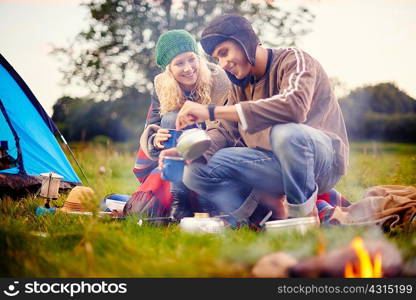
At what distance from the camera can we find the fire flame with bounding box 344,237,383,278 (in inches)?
59.2

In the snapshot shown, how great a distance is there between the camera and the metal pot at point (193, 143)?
1.94 meters

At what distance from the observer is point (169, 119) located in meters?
2.40

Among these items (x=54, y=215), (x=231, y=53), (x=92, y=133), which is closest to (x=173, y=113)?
(x=231, y=53)

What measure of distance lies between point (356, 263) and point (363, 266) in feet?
0.10

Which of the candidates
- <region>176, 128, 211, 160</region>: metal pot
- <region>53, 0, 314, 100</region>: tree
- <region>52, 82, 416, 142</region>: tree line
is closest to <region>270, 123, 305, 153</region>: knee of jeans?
<region>176, 128, 211, 160</region>: metal pot

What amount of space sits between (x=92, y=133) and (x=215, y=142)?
2.62 m

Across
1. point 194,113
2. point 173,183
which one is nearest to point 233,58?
point 194,113

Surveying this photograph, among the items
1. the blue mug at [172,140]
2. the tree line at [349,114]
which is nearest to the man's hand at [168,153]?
the blue mug at [172,140]

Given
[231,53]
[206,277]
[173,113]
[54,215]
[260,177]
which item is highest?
[231,53]

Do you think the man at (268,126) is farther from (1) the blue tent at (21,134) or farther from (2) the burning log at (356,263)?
(1) the blue tent at (21,134)

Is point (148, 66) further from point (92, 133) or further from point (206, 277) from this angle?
point (206, 277)

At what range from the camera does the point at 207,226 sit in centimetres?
205

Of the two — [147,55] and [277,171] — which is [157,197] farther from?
[147,55]

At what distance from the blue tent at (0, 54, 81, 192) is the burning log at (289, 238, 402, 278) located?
2014 millimetres
